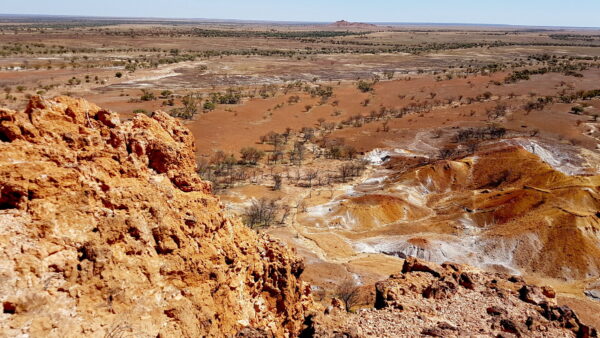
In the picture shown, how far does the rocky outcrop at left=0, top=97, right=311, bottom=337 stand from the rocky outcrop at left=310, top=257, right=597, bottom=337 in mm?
2042

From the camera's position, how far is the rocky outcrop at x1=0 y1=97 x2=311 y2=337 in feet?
20.6

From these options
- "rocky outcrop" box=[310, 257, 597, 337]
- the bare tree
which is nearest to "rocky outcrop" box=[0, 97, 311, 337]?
"rocky outcrop" box=[310, 257, 597, 337]

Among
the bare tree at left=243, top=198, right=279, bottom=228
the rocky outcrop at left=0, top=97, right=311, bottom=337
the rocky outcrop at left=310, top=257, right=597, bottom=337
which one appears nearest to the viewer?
the rocky outcrop at left=0, top=97, right=311, bottom=337

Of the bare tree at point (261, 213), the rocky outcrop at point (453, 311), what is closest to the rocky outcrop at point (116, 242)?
the rocky outcrop at point (453, 311)

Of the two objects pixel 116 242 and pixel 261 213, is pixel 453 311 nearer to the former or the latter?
pixel 116 242

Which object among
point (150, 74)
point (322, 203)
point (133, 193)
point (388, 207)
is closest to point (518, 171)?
point (388, 207)

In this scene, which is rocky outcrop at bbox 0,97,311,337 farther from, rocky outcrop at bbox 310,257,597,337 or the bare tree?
the bare tree

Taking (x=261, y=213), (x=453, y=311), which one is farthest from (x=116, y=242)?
(x=261, y=213)

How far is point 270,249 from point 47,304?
5.78m

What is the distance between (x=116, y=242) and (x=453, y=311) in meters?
10.3

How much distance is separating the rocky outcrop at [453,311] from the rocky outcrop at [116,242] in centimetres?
204

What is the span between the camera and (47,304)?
6020 millimetres

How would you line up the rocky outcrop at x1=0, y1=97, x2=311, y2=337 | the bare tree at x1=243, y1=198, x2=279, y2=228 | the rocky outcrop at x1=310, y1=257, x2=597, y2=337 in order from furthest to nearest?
the bare tree at x1=243, y1=198, x2=279, y2=228, the rocky outcrop at x1=310, y1=257, x2=597, y2=337, the rocky outcrop at x1=0, y1=97, x2=311, y2=337

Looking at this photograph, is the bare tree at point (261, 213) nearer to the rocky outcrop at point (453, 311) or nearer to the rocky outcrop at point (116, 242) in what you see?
the rocky outcrop at point (453, 311)
